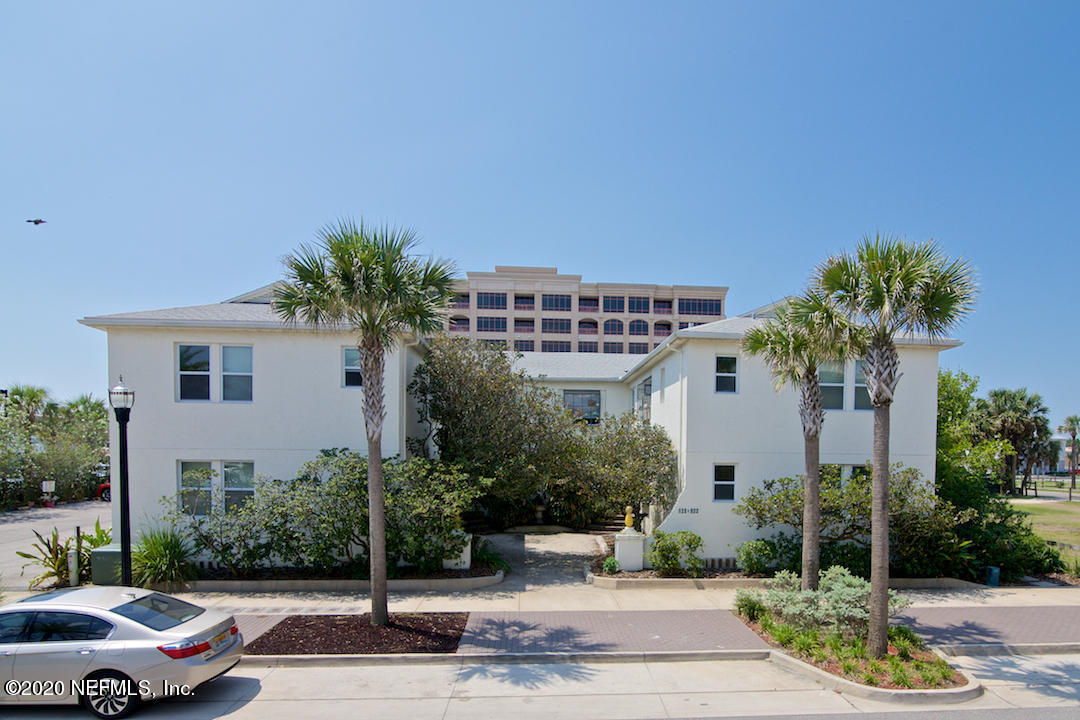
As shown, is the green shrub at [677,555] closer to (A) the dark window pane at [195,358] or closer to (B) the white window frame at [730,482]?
(B) the white window frame at [730,482]

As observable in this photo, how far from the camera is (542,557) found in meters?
15.9

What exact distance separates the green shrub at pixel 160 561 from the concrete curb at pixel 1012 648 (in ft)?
48.3

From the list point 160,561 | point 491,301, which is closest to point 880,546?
point 160,561

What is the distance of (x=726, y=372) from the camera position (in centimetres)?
1423

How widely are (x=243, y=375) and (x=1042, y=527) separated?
111 feet

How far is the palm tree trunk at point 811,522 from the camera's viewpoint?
407 inches

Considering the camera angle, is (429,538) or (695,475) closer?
(429,538)

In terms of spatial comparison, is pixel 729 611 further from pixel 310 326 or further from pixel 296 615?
pixel 310 326

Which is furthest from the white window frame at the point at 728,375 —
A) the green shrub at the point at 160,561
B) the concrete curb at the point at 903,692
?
the green shrub at the point at 160,561

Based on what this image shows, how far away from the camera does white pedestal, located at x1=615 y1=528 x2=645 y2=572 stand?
13.6m

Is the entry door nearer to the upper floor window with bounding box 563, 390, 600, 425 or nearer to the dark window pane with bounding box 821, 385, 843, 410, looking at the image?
the dark window pane with bounding box 821, 385, 843, 410

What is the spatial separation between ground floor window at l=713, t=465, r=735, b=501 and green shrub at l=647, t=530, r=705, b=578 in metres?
1.34

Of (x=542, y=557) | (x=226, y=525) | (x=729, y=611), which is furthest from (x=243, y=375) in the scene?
(x=729, y=611)

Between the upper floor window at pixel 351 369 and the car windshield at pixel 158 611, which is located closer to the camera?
the car windshield at pixel 158 611
